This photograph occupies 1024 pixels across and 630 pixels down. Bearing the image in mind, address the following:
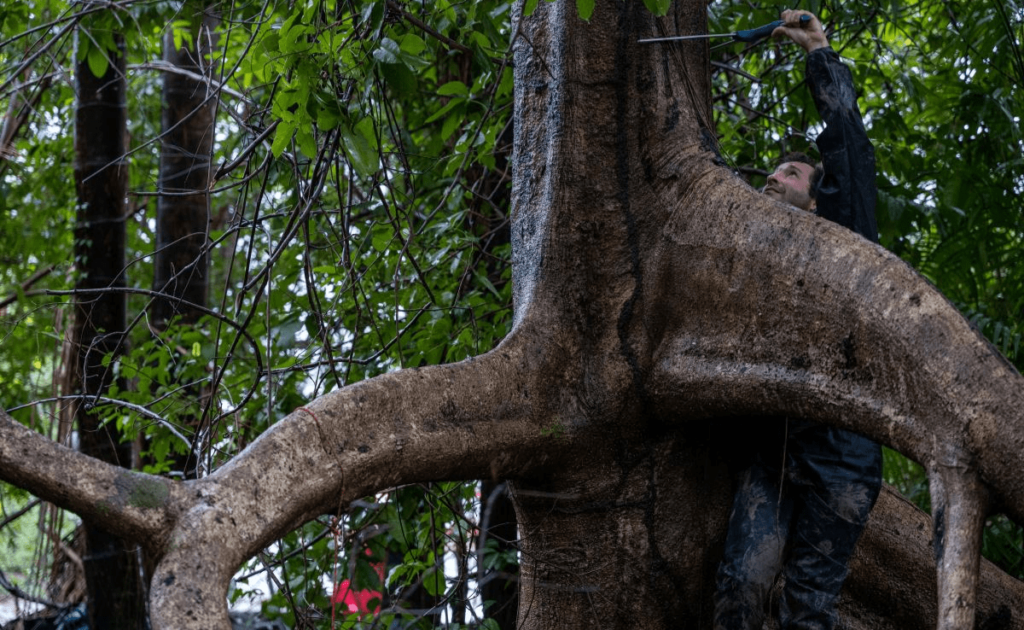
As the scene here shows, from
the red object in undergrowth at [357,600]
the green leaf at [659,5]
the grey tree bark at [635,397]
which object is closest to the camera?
the grey tree bark at [635,397]

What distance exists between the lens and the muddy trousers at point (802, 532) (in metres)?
3.03

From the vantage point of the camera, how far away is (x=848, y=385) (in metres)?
2.65

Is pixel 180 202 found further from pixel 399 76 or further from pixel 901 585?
pixel 901 585

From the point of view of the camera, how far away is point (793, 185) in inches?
134

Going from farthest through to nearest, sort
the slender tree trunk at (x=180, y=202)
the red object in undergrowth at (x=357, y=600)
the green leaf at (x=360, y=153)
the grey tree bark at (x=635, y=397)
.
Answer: the slender tree trunk at (x=180, y=202) → the red object in undergrowth at (x=357, y=600) → the green leaf at (x=360, y=153) → the grey tree bark at (x=635, y=397)

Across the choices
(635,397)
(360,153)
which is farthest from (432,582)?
(360,153)

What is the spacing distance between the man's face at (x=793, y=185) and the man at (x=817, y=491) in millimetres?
260

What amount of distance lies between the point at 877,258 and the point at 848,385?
0.31 meters

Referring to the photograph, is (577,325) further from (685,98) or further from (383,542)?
(383,542)

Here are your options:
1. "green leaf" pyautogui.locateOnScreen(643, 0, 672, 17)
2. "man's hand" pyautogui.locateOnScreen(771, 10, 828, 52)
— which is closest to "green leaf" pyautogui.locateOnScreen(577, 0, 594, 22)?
"green leaf" pyautogui.locateOnScreen(643, 0, 672, 17)

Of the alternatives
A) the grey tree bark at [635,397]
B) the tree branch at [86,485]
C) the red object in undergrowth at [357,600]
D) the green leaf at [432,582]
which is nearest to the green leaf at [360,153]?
the grey tree bark at [635,397]

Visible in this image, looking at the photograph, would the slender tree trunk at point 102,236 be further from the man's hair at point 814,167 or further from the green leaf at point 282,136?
the man's hair at point 814,167

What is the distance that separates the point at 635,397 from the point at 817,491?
564 mm

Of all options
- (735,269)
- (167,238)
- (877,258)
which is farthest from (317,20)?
(167,238)
